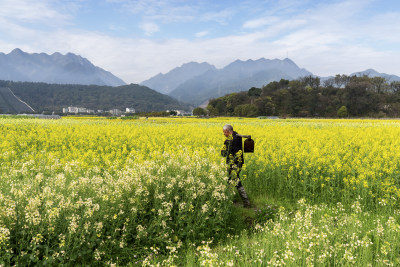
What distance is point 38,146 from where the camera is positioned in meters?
12.4

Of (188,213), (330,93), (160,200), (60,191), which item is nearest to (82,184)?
(60,191)

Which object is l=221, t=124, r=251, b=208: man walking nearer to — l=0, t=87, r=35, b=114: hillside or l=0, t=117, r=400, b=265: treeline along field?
l=0, t=117, r=400, b=265: treeline along field

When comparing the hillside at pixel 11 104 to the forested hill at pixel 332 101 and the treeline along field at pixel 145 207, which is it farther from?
the treeline along field at pixel 145 207

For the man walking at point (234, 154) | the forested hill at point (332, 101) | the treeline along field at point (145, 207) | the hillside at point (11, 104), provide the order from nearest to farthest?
1. the treeline along field at point (145, 207)
2. the man walking at point (234, 154)
3. the forested hill at point (332, 101)
4. the hillside at point (11, 104)

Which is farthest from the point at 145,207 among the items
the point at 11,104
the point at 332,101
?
the point at 11,104

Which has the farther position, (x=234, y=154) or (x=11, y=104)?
(x=11, y=104)

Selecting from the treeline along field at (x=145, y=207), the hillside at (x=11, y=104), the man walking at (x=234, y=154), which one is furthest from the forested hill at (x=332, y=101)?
the hillside at (x=11, y=104)

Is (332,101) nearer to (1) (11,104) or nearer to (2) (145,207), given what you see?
(2) (145,207)

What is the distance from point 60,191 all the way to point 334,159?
8649 mm

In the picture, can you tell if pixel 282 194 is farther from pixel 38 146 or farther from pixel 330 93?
pixel 330 93

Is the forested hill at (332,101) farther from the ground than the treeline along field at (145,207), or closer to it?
farther from the ground

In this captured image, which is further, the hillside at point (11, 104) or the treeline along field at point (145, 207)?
the hillside at point (11, 104)

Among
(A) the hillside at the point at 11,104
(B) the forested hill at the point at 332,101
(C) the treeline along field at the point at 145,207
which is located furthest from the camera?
(A) the hillside at the point at 11,104

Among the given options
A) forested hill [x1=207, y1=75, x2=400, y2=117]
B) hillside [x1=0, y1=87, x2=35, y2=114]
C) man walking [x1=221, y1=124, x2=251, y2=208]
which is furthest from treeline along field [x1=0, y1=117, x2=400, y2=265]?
hillside [x1=0, y1=87, x2=35, y2=114]
